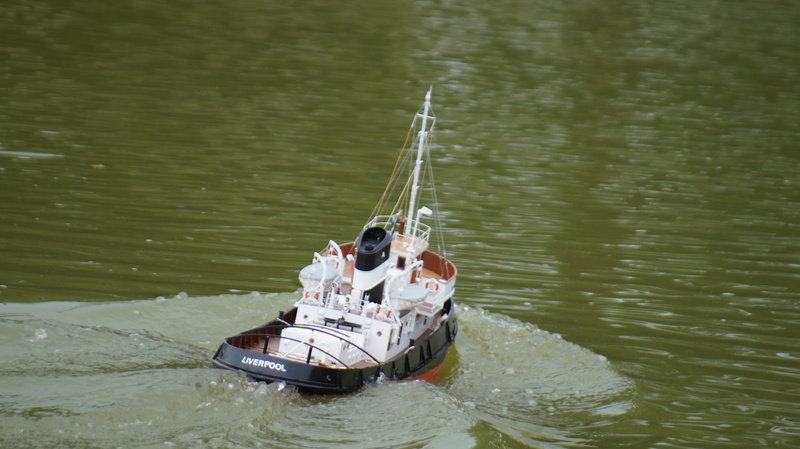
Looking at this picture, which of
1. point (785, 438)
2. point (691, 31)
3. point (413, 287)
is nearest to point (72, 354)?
point (413, 287)

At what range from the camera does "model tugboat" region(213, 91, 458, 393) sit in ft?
Result: 53.2

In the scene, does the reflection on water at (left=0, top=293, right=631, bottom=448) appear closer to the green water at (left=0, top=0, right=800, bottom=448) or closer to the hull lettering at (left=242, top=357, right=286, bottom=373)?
the green water at (left=0, top=0, right=800, bottom=448)

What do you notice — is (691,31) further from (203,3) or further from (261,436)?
(261,436)

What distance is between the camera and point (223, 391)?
15266 mm

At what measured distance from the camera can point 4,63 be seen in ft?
133

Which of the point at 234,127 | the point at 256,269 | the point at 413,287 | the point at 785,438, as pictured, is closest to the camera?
the point at 785,438

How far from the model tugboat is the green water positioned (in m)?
0.54

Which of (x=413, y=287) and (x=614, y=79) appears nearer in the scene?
(x=413, y=287)

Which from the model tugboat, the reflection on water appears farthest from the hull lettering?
A: the reflection on water

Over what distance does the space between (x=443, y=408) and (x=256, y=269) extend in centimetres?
951

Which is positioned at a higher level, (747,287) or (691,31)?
(691,31)

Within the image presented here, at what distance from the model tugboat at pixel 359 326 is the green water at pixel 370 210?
21.3 inches

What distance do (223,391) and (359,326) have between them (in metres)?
3.69

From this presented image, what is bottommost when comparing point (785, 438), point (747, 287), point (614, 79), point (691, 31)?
point (785, 438)
